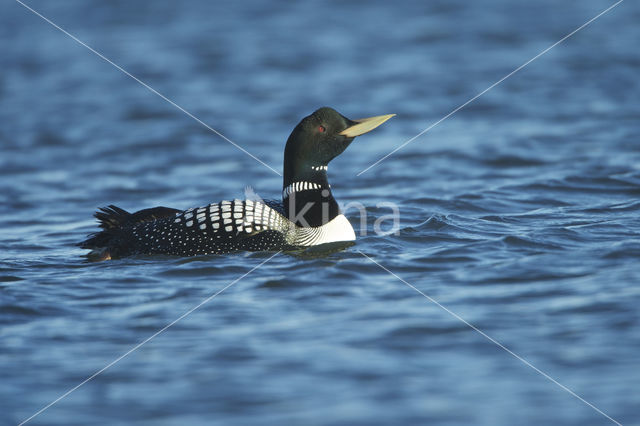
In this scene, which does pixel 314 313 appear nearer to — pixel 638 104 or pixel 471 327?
pixel 471 327

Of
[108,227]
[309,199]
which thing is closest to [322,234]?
[309,199]

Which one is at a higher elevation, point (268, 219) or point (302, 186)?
point (302, 186)

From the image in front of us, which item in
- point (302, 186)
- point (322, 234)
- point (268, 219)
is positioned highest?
point (302, 186)

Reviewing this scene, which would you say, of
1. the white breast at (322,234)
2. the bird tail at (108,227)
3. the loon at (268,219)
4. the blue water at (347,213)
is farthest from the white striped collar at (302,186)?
the bird tail at (108,227)

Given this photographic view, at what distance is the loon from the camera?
205 inches

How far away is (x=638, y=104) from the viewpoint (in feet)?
32.0

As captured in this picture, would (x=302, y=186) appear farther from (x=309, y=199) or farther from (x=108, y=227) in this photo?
(x=108, y=227)

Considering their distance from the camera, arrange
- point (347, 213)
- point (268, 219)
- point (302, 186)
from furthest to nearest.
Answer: point (347, 213)
point (302, 186)
point (268, 219)

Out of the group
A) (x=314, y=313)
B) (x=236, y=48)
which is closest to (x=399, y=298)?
(x=314, y=313)

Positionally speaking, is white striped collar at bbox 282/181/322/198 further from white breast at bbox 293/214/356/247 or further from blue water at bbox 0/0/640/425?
blue water at bbox 0/0/640/425

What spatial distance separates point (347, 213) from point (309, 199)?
1.25m

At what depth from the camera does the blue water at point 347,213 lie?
3.52 meters

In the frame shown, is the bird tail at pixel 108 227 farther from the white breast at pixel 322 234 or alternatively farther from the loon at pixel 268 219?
the white breast at pixel 322 234

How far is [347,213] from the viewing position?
21.8ft
